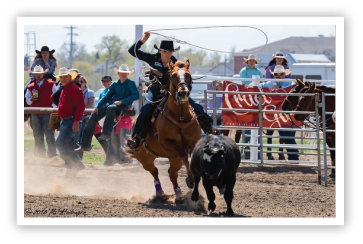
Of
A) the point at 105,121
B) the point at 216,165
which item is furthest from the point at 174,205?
the point at 105,121

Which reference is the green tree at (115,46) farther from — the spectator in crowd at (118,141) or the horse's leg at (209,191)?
the horse's leg at (209,191)

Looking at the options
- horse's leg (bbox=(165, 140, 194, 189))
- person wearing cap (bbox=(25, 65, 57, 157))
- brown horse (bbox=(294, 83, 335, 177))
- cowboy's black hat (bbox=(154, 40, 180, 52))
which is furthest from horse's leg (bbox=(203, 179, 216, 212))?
person wearing cap (bbox=(25, 65, 57, 157))

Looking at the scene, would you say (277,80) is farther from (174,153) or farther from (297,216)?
(297,216)

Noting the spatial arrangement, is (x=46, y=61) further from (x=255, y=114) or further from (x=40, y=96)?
(x=255, y=114)

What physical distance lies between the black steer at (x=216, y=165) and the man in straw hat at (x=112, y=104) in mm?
4710

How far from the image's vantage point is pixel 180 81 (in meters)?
8.61

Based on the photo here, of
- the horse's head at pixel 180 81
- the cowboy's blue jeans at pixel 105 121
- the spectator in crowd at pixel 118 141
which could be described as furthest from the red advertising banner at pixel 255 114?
the horse's head at pixel 180 81

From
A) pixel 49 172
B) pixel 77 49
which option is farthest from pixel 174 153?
pixel 77 49

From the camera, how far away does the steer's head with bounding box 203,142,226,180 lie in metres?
7.57

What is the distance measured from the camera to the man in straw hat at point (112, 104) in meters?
12.6

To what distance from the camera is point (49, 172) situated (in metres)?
12.8

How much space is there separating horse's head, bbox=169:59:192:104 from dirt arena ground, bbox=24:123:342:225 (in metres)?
1.32

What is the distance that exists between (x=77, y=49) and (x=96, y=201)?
75.7 meters

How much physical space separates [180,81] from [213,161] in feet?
4.74
